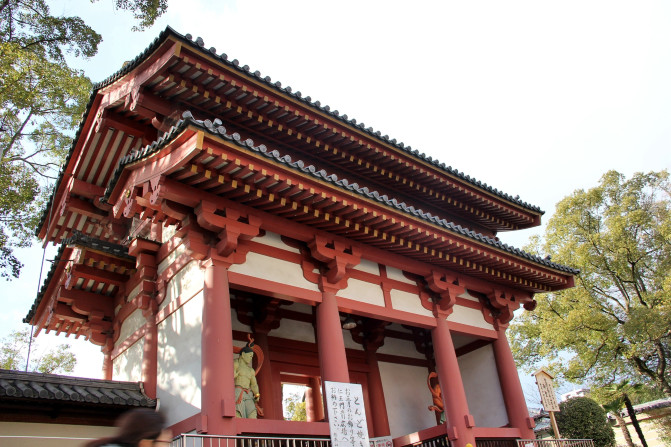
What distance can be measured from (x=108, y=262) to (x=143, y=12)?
26.4ft

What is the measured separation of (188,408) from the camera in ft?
21.4

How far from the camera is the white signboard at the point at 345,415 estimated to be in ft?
21.5

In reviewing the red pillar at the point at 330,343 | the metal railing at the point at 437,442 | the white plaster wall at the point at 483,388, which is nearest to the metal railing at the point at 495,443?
the metal railing at the point at 437,442

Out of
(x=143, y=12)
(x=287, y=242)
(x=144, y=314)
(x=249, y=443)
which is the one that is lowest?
(x=249, y=443)

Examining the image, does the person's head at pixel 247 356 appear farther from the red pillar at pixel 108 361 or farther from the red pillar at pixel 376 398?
the red pillar at pixel 376 398

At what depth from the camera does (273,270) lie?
7613mm

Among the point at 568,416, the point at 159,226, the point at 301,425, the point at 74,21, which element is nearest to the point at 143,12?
the point at 74,21

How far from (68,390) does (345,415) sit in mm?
3540

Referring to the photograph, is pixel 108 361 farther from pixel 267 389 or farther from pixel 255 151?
pixel 255 151

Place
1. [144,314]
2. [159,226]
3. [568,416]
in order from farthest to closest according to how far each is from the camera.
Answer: [568,416], [159,226], [144,314]

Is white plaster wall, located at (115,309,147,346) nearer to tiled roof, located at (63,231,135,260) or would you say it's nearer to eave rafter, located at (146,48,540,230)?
tiled roof, located at (63,231,135,260)

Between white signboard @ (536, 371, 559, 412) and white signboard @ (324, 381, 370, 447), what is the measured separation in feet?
A: 14.1

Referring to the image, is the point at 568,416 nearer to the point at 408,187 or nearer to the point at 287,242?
the point at 408,187

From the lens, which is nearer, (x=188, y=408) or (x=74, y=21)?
(x=188, y=408)
